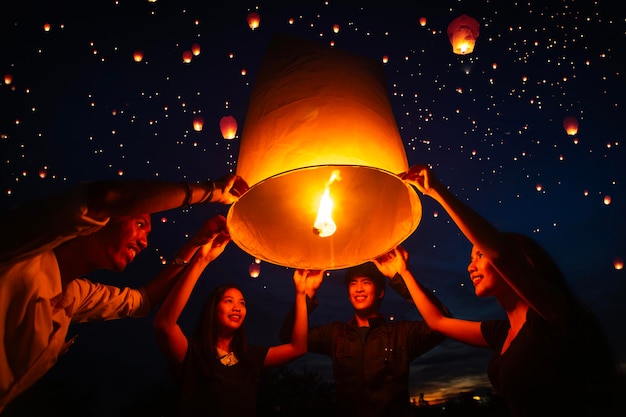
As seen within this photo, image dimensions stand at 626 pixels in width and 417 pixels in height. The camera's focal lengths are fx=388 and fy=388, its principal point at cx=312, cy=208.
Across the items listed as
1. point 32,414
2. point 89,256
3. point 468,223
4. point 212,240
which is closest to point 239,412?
point 212,240

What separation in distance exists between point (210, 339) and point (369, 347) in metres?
1.39

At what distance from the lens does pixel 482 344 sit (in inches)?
110

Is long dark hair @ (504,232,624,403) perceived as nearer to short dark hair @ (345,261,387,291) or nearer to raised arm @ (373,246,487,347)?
raised arm @ (373,246,487,347)

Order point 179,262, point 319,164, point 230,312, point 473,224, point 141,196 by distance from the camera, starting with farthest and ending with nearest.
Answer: point 230,312 → point 179,262 → point 473,224 → point 141,196 → point 319,164

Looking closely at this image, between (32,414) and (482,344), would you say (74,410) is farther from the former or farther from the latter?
(482,344)

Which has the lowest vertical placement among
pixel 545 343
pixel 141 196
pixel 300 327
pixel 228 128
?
pixel 545 343

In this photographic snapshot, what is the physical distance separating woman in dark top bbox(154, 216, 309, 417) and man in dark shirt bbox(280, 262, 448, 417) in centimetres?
22

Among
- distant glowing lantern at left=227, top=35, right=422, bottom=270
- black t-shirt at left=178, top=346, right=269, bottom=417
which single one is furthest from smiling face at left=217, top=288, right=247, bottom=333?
distant glowing lantern at left=227, top=35, right=422, bottom=270

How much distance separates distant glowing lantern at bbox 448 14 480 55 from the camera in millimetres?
5086

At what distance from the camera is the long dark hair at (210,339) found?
3244 mm

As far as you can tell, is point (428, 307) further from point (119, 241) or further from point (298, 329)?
point (119, 241)

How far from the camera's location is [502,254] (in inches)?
73.9

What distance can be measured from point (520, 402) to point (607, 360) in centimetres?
49

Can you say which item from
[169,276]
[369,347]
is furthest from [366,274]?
[169,276]
